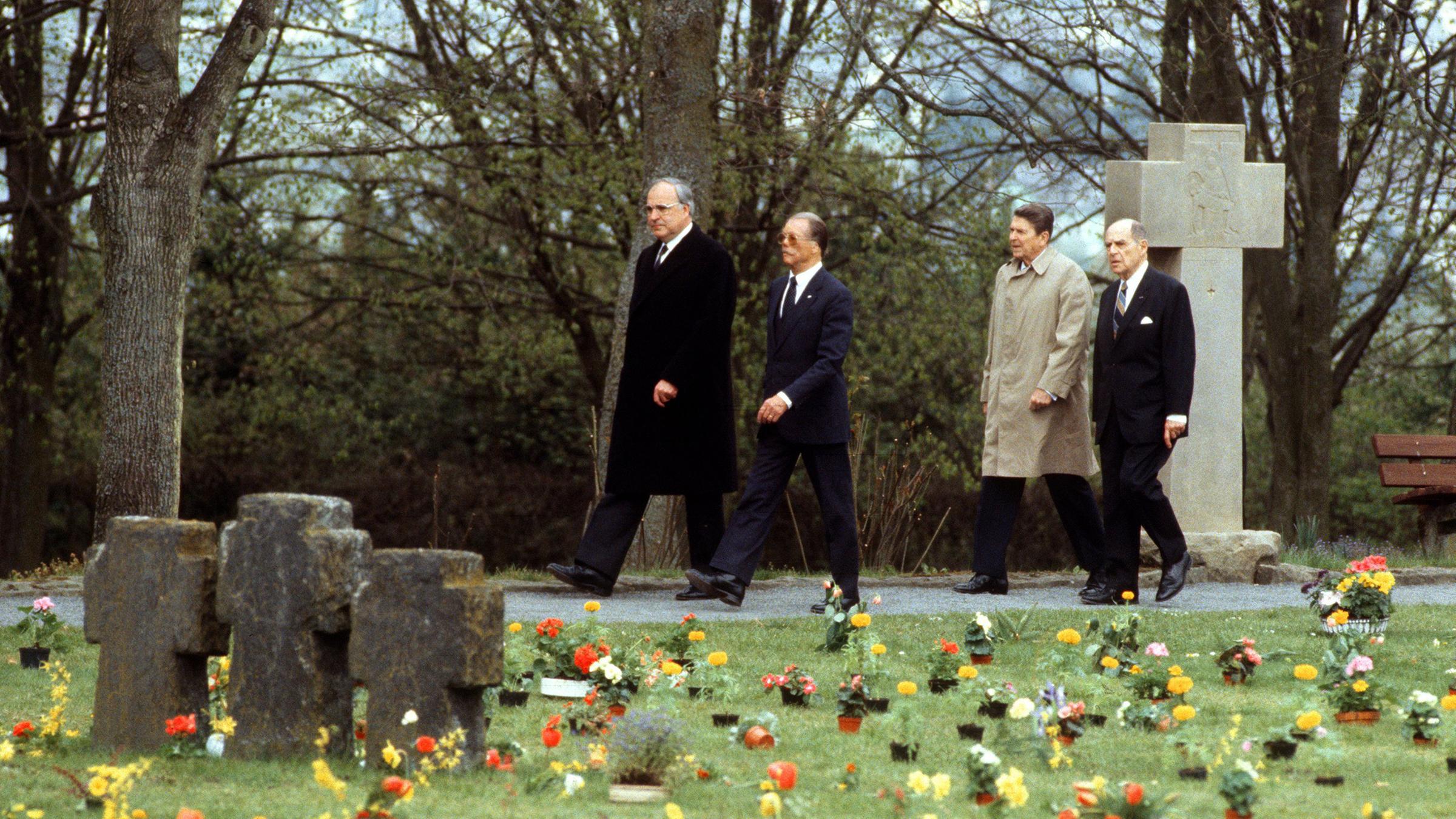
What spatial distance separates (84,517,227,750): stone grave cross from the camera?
381 centimetres

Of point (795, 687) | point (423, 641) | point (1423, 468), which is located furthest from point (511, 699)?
point (1423, 468)

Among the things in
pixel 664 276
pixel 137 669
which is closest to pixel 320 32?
pixel 664 276

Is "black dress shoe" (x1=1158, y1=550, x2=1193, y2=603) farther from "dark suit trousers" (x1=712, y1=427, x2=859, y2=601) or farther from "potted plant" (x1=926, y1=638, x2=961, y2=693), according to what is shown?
"potted plant" (x1=926, y1=638, x2=961, y2=693)

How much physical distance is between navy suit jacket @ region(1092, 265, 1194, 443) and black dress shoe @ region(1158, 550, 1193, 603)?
0.68 meters

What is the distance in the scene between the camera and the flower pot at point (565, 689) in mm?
4770

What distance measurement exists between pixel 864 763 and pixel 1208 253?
5843mm

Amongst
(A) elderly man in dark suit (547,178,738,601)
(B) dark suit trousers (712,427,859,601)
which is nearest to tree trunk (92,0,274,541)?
(A) elderly man in dark suit (547,178,738,601)

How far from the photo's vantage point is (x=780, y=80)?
12914 millimetres

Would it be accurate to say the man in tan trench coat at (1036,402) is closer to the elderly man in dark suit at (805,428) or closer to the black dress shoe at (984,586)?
the black dress shoe at (984,586)

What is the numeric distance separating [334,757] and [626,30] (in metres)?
11.1

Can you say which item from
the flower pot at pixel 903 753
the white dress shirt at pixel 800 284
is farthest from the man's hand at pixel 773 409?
the flower pot at pixel 903 753

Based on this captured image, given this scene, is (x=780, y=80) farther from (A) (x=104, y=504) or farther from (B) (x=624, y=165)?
(A) (x=104, y=504)

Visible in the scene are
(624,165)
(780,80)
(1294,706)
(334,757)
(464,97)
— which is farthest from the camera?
(624,165)

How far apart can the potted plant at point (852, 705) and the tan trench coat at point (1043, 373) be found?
3551 mm
